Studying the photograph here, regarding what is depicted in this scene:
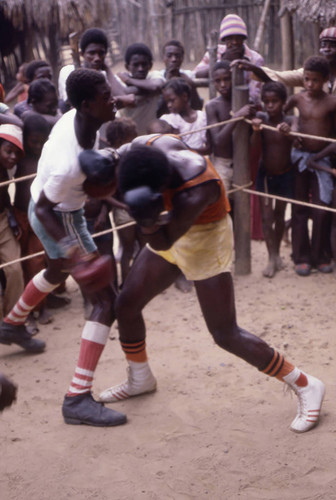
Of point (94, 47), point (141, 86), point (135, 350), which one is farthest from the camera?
point (141, 86)

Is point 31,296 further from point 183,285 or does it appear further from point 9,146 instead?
point 183,285

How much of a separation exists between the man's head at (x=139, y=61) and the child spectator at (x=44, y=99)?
51.5 inches

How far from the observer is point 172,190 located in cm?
294

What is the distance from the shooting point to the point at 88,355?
3.51m

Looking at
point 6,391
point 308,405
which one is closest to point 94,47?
point 308,405

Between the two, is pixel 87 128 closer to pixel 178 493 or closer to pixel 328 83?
pixel 178 493

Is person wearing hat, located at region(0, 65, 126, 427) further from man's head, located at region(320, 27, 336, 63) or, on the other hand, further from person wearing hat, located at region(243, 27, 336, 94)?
man's head, located at region(320, 27, 336, 63)

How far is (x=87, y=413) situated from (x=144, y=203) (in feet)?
4.65

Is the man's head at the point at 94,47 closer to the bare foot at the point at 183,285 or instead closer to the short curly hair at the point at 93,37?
the short curly hair at the point at 93,37

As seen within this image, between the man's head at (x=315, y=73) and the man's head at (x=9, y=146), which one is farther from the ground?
the man's head at (x=315, y=73)

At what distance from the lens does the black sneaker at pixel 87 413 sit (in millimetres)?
3506

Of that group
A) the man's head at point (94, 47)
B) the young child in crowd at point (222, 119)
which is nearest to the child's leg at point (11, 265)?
the man's head at point (94, 47)

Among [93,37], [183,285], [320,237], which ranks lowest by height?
[183,285]

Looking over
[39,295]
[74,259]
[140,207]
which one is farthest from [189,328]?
[140,207]
